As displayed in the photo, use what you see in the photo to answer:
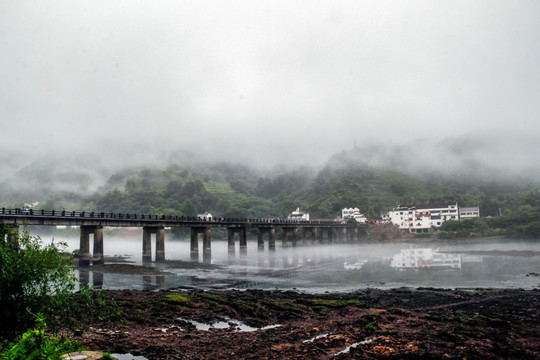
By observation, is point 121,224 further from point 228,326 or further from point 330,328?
point 330,328

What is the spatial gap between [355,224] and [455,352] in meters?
134

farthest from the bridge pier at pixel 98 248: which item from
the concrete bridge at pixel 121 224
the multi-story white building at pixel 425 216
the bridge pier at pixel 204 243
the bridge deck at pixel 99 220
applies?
the multi-story white building at pixel 425 216

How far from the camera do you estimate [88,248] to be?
62031 millimetres

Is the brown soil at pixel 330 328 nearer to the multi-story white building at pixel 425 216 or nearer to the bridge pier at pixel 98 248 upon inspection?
the bridge pier at pixel 98 248

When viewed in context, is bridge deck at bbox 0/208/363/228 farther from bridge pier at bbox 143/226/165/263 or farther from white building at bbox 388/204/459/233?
white building at bbox 388/204/459/233

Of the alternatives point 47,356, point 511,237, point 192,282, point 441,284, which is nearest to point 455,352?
point 47,356

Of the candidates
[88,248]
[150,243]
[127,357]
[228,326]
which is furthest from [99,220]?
[127,357]

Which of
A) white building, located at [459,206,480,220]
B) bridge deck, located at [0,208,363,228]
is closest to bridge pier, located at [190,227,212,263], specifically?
bridge deck, located at [0,208,363,228]

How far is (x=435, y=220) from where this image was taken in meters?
149

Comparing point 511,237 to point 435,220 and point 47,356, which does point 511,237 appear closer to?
point 435,220

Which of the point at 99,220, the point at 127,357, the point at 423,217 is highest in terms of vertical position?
the point at 99,220

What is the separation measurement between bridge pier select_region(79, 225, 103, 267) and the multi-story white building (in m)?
121

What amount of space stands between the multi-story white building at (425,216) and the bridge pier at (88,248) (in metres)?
121

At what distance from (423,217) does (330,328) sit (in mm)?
140833
